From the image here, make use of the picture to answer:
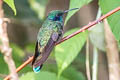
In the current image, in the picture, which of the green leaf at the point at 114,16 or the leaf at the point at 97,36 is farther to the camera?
the leaf at the point at 97,36

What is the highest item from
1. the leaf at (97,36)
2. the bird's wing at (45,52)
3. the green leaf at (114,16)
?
the green leaf at (114,16)

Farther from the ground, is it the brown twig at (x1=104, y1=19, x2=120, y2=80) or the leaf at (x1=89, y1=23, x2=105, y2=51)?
the leaf at (x1=89, y1=23, x2=105, y2=51)

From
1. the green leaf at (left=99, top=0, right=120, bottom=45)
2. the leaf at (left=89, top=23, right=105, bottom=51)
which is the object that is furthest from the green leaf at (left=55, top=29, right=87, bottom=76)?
the green leaf at (left=99, top=0, right=120, bottom=45)

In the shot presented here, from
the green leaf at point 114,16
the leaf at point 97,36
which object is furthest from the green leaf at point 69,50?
the green leaf at point 114,16

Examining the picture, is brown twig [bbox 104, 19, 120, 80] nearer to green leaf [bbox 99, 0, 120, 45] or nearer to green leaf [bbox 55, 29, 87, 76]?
green leaf [bbox 55, 29, 87, 76]

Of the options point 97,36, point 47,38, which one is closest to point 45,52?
point 47,38

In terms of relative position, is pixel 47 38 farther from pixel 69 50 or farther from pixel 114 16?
pixel 114 16

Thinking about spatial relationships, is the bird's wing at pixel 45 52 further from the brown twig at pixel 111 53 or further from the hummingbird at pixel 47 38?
the brown twig at pixel 111 53
